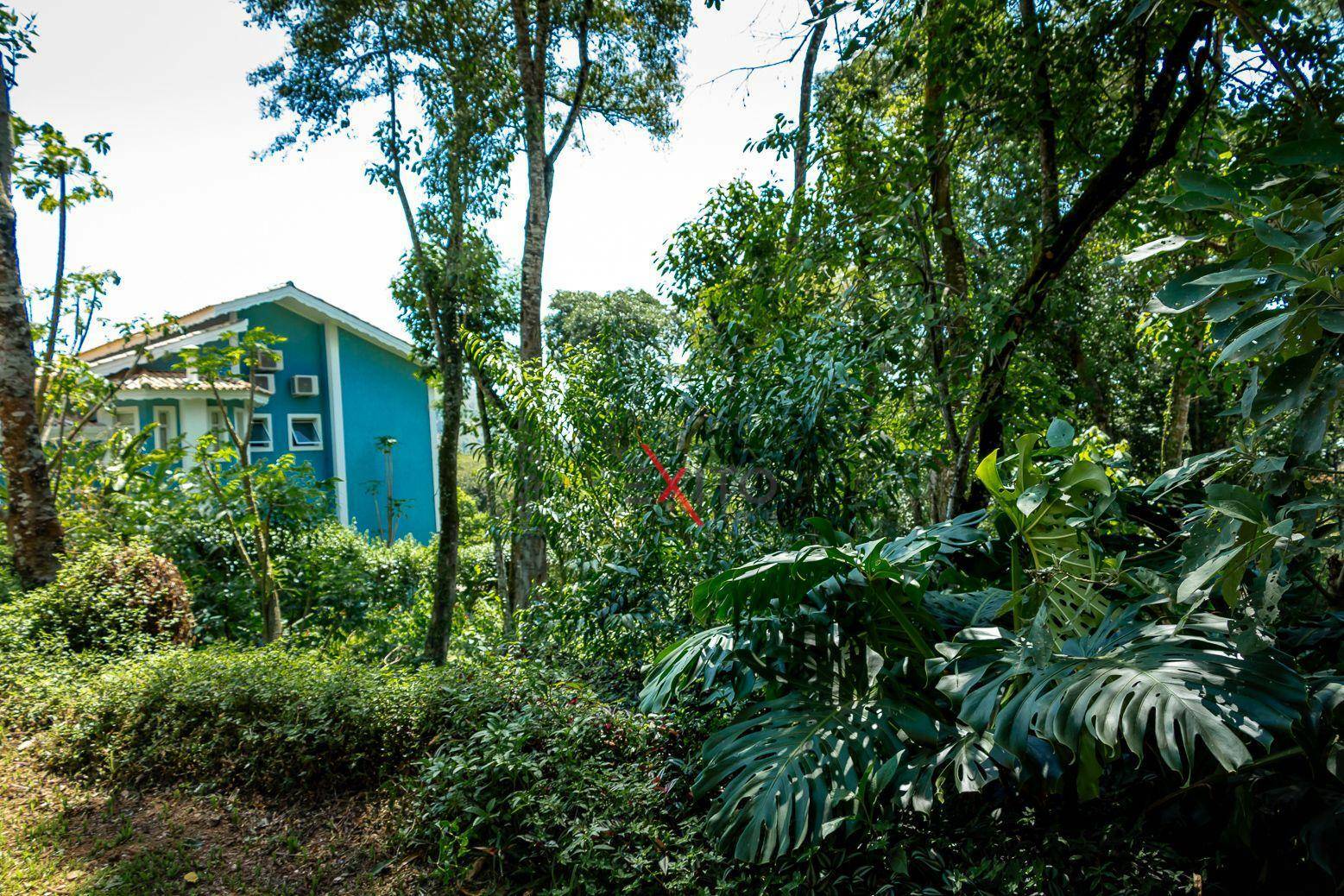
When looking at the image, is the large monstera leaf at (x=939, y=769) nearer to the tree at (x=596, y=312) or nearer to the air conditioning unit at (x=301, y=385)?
the air conditioning unit at (x=301, y=385)

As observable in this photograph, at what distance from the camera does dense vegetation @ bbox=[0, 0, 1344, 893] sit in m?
1.83

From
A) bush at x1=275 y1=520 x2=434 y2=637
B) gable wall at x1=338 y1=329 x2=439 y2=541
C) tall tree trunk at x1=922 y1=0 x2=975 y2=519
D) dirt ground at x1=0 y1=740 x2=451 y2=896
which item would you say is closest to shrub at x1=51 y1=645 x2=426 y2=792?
dirt ground at x1=0 y1=740 x2=451 y2=896

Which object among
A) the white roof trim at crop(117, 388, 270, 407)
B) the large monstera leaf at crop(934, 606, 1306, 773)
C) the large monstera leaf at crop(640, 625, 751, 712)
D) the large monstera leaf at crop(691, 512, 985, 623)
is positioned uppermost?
the white roof trim at crop(117, 388, 270, 407)

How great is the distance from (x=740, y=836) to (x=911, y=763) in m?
0.49

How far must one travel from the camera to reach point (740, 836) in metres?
2.02

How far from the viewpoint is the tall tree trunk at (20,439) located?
229 inches

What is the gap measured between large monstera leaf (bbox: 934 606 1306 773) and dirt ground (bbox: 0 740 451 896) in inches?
77.2

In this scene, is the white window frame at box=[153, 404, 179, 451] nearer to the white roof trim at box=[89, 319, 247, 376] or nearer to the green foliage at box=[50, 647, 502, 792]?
the white roof trim at box=[89, 319, 247, 376]

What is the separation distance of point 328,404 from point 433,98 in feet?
29.9

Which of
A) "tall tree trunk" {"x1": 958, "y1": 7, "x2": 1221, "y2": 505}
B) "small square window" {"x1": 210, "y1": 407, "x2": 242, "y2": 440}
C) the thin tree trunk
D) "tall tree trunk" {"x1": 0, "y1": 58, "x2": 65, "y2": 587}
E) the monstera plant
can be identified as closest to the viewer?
the monstera plant

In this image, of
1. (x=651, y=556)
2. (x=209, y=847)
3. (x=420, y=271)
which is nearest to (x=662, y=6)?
(x=420, y=271)

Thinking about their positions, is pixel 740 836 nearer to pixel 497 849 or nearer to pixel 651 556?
pixel 497 849

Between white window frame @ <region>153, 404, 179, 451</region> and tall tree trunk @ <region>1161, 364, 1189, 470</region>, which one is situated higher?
white window frame @ <region>153, 404, 179, 451</region>

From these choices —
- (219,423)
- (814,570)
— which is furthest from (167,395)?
(814,570)
